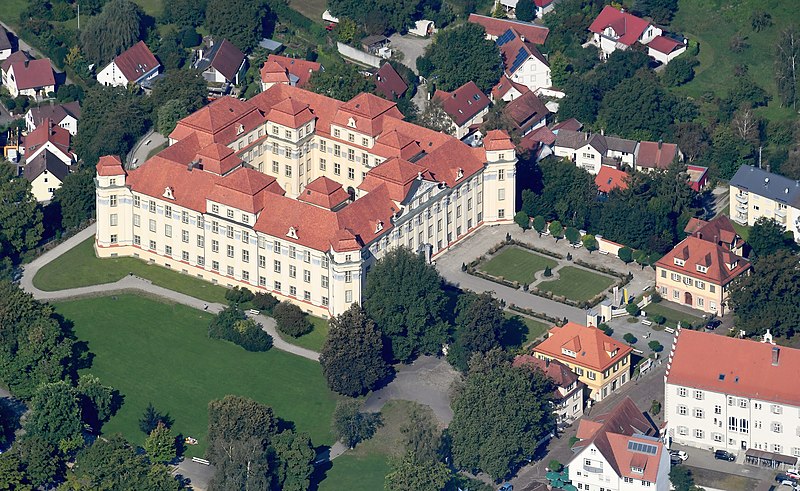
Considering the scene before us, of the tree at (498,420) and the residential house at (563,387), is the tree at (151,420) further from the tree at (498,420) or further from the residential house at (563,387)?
the residential house at (563,387)

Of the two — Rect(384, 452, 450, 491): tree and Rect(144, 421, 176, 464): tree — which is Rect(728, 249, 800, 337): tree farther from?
Rect(144, 421, 176, 464): tree

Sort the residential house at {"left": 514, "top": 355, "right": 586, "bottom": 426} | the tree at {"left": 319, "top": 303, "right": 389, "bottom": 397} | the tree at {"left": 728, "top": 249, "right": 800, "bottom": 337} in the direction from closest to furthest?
the residential house at {"left": 514, "top": 355, "right": 586, "bottom": 426}, the tree at {"left": 319, "top": 303, "right": 389, "bottom": 397}, the tree at {"left": 728, "top": 249, "right": 800, "bottom": 337}

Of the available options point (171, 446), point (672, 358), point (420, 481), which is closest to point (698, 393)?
point (672, 358)

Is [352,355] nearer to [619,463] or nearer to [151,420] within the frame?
[151,420]

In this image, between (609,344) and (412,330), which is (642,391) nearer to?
(609,344)

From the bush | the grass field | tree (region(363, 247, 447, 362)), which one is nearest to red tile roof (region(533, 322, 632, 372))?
tree (region(363, 247, 447, 362))

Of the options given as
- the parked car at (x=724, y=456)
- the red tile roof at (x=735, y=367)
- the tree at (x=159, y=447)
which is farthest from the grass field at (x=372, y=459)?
the parked car at (x=724, y=456)
